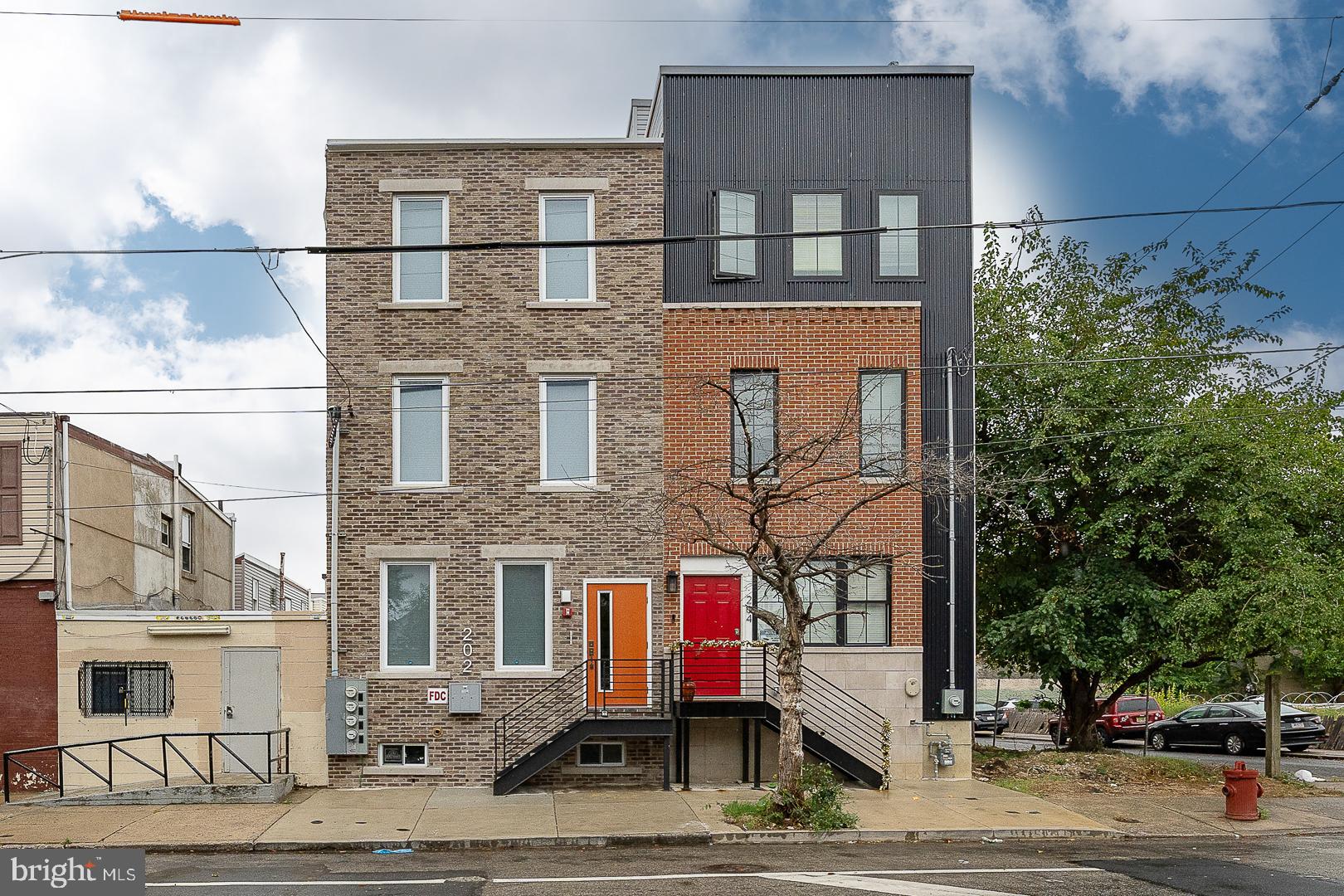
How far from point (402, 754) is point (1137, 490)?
44.9 ft

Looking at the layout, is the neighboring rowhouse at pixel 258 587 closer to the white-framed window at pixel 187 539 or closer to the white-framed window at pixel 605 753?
the white-framed window at pixel 187 539

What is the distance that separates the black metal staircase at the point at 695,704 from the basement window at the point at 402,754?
1.28m

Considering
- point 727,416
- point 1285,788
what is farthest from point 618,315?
point 1285,788

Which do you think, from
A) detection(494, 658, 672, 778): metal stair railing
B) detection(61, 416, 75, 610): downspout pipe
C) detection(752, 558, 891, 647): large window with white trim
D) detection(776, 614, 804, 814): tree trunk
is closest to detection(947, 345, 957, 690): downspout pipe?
detection(752, 558, 891, 647): large window with white trim

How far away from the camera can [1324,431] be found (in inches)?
915

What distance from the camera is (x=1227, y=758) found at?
3089 centimetres

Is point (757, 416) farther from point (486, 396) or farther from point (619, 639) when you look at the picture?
point (486, 396)

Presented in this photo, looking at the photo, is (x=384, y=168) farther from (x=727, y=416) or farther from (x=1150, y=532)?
(x=1150, y=532)

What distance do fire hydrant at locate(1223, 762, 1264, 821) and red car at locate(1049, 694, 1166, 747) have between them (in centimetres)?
1715

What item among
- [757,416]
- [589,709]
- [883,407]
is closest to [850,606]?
[883,407]

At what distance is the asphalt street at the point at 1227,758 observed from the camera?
26.9 m

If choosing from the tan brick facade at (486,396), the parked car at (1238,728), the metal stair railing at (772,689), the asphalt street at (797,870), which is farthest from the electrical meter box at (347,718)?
the parked car at (1238,728)

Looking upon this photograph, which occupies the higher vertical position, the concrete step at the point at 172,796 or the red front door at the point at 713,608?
the red front door at the point at 713,608

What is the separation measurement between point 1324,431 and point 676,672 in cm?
1264
